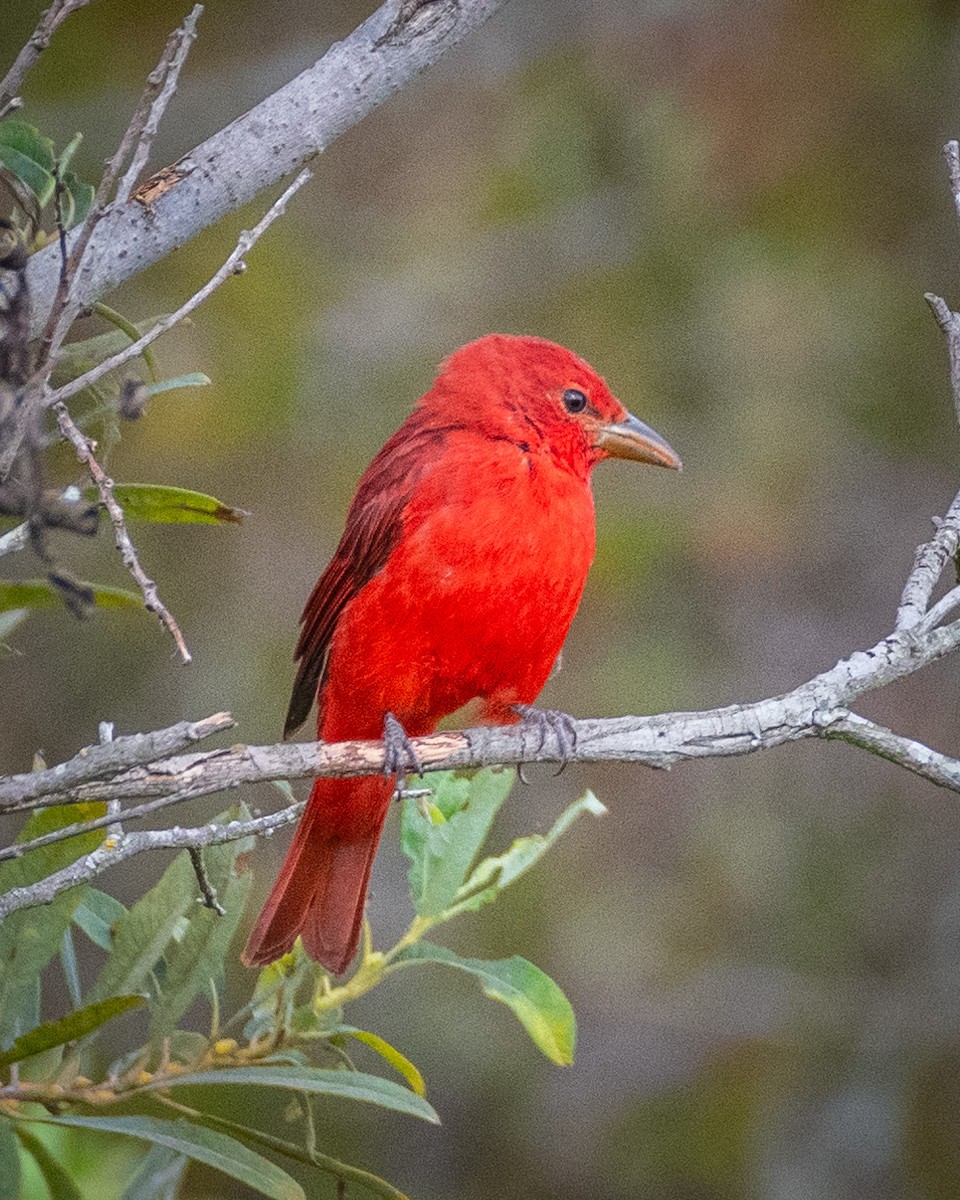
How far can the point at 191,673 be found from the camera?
6203 mm

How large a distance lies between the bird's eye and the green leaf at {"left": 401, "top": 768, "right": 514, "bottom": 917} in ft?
4.10

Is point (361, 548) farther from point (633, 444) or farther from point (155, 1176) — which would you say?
point (155, 1176)

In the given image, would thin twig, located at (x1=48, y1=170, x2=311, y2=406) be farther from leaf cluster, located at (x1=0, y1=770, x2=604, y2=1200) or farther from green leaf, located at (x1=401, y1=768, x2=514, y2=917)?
green leaf, located at (x1=401, y1=768, x2=514, y2=917)

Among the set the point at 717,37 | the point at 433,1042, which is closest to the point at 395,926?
the point at 433,1042

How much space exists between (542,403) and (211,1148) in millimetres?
2137

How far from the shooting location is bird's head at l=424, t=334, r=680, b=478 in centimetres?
389

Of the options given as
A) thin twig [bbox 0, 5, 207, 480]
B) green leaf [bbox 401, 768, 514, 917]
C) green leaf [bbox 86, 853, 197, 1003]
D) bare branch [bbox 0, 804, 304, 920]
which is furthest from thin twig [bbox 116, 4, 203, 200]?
green leaf [bbox 401, 768, 514, 917]

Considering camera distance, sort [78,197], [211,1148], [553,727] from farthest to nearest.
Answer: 1. [553,727]
2. [78,197]
3. [211,1148]

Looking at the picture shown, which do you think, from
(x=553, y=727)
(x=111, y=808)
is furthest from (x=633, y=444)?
(x=111, y=808)

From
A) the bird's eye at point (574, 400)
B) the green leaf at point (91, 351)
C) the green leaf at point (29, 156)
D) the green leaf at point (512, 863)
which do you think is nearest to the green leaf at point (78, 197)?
the green leaf at point (29, 156)

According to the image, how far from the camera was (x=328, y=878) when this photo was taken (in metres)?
3.75

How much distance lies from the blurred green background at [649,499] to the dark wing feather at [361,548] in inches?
74.4

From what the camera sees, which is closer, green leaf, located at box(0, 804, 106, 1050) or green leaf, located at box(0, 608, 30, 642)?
green leaf, located at box(0, 804, 106, 1050)

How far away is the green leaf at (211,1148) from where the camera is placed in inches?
92.4
